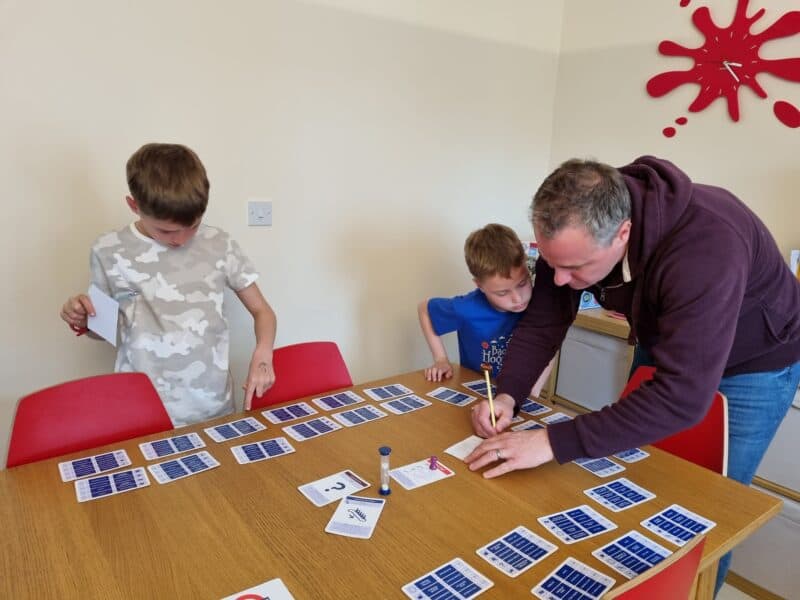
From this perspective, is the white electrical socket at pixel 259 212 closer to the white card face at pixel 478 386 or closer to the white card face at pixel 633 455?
the white card face at pixel 478 386

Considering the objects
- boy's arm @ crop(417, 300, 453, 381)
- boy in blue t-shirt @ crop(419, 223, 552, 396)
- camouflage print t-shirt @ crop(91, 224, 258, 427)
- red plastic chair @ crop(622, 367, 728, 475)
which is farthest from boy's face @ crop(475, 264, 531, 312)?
camouflage print t-shirt @ crop(91, 224, 258, 427)

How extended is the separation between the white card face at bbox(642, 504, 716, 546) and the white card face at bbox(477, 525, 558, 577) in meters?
0.22

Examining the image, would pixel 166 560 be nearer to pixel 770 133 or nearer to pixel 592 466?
pixel 592 466

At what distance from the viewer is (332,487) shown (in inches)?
45.1

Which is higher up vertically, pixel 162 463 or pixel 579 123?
pixel 579 123

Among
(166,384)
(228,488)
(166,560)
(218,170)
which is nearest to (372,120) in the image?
(218,170)

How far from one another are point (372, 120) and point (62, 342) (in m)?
1.51

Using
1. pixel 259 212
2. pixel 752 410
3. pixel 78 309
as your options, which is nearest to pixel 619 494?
pixel 752 410

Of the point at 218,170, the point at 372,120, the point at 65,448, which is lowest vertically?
the point at 65,448

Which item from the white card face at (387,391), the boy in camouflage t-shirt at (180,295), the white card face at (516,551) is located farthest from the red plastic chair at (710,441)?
the boy in camouflage t-shirt at (180,295)

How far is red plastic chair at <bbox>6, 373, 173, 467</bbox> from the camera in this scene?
126cm

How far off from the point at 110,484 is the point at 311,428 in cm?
46

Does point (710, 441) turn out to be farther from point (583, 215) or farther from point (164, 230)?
point (164, 230)

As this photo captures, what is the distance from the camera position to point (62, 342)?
195cm
